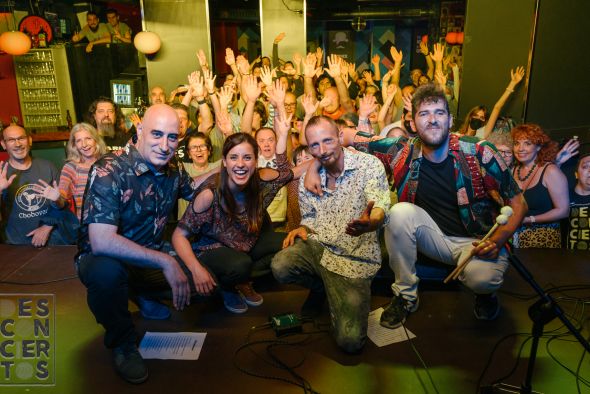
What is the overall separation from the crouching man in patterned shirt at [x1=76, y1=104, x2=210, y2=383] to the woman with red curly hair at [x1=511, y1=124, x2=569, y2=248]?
8.97 feet

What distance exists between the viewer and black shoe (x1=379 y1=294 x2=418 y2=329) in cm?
271

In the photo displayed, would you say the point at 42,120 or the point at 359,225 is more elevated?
the point at 359,225

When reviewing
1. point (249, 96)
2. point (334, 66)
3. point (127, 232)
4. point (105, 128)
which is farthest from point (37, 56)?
point (127, 232)

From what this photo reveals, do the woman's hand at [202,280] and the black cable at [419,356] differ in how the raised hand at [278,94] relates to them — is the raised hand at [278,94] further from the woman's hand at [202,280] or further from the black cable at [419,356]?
the black cable at [419,356]

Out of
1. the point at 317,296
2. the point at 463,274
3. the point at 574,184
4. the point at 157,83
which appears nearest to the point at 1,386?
the point at 317,296

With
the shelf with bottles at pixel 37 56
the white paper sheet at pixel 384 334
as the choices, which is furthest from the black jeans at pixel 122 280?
the shelf with bottles at pixel 37 56

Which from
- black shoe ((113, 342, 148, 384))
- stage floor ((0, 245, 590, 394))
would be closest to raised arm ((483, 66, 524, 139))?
stage floor ((0, 245, 590, 394))

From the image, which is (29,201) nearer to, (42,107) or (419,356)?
(419,356)

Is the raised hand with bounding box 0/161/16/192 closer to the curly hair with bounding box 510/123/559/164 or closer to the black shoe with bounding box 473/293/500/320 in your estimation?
the black shoe with bounding box 473/293/500/320

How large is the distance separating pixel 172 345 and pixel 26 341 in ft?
2.61

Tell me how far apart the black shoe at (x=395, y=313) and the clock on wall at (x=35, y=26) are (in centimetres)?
812

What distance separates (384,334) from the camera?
8.67ft

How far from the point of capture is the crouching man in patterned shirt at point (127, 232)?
7.43ft

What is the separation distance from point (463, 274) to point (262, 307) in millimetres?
1299
